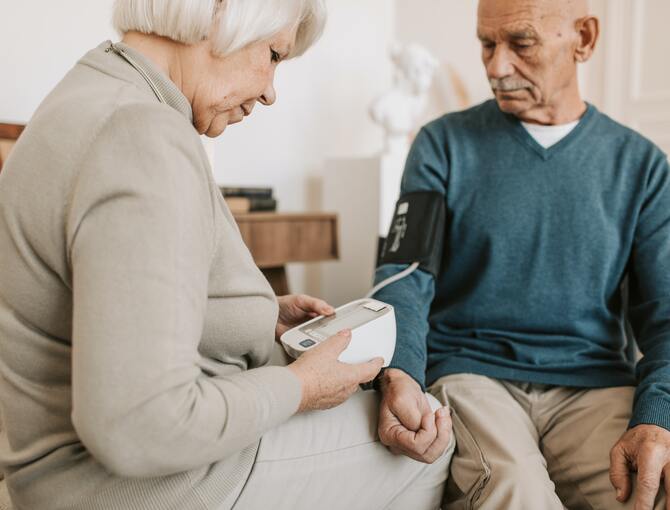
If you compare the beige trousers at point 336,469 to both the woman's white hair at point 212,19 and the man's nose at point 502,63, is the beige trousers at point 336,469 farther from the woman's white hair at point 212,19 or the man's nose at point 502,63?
the man's nose at point 502,63

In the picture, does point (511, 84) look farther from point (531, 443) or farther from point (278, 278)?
point (278, 278)

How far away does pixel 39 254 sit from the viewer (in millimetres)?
593

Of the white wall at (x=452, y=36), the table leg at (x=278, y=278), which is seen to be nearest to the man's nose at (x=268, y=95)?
the table leg at (x=278, y=278)

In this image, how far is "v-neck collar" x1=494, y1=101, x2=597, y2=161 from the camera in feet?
3.77

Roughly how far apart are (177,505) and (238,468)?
0.08 m

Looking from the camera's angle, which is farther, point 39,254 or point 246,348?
point 246,348

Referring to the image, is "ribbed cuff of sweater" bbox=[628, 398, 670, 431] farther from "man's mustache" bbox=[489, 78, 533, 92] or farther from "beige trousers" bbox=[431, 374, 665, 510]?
"man's mustache" bbox=[489, 78, 533, 92]

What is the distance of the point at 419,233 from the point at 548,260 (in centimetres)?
24

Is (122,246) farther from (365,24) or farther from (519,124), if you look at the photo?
(365,24)

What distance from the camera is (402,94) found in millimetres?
2424

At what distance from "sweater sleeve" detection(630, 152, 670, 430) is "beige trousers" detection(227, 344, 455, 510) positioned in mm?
411

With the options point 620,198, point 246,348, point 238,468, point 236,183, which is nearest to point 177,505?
point 238,468

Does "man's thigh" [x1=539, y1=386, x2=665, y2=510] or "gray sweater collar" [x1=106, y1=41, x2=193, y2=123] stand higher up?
"gray sweater collar" [x1=106, y1=41, x2=193, y2=123]

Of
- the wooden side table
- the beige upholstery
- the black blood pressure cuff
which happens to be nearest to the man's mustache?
the black blood pressure cuff
